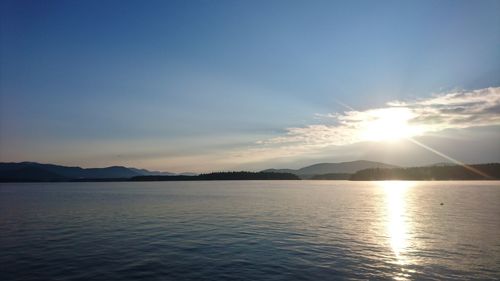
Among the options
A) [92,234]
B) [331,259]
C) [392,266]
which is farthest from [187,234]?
[392,266]

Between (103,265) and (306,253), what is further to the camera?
(306,253)

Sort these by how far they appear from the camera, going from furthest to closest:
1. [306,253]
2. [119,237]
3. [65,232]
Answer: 1. [65,232]
2. [119,237]
3. [306,253]

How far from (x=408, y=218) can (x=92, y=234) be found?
185 ft

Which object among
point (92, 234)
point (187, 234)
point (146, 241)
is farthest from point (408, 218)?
point (92, 234)

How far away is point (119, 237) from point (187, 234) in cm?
879

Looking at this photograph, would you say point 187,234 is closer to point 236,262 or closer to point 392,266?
point 236,262

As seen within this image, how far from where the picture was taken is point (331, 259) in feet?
111

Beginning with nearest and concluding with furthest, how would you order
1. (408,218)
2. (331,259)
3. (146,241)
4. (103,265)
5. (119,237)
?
(103,265), (331,259), (146,241), (119,237), (408,218)

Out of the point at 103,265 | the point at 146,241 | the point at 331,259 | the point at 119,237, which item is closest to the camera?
the point at 103,265

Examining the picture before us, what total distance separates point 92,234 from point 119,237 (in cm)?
539

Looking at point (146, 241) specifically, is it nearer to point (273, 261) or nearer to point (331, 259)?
point (273, 261)

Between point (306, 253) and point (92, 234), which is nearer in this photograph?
point (306, 253)

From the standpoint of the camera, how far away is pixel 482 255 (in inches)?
1401

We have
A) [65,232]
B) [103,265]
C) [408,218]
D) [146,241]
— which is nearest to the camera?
[103,265]
